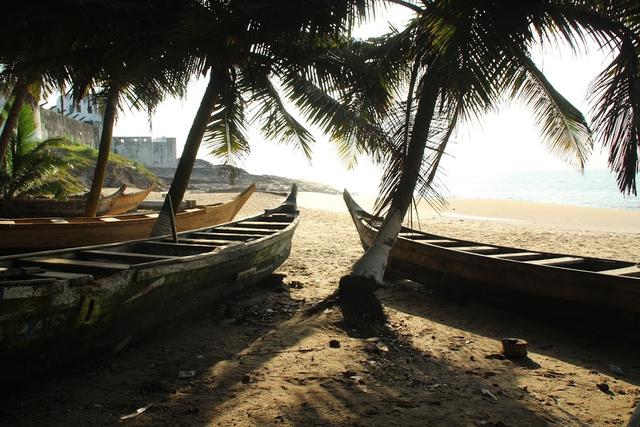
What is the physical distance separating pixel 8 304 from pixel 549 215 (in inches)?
966

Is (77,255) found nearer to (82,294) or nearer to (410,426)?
(82,294)

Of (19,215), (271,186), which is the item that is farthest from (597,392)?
(271,186)

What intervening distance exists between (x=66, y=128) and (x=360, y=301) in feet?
105

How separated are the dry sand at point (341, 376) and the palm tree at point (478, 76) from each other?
99 centimetres

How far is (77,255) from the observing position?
17.7 feet

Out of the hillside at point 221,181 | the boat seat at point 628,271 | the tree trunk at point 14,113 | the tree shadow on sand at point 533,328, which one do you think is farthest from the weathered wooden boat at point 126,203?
the hillside at point 221,181

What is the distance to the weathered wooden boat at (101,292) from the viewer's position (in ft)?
11.2

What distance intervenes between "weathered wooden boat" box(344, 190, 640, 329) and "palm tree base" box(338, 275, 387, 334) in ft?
2.62

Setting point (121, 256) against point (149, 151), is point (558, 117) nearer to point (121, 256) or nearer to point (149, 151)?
point (121, 256)

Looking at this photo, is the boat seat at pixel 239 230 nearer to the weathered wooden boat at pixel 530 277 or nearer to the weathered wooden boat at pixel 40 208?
the weathered wooden boat at pixel 530 277

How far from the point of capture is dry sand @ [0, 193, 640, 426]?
11.8ft

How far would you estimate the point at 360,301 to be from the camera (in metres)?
5.91

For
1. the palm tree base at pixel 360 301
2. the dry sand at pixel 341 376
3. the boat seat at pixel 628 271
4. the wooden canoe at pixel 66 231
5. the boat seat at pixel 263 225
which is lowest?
the dry sand at pixel 341 376

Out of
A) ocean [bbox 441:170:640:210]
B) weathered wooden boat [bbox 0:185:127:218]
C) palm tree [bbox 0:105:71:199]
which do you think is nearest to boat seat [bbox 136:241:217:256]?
ocean [bbox 441:170:640:210]
